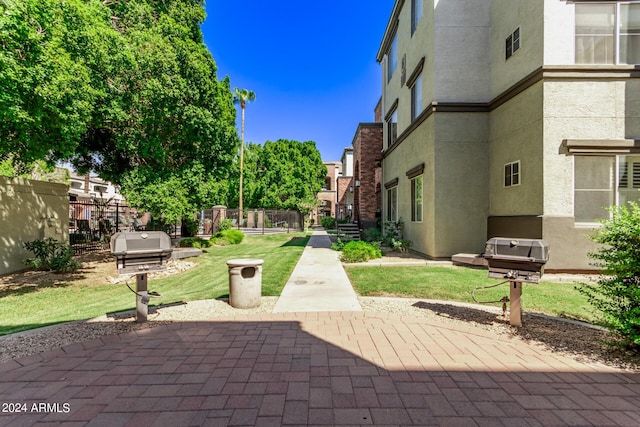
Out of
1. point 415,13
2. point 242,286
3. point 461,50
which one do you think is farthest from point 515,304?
point 415,13

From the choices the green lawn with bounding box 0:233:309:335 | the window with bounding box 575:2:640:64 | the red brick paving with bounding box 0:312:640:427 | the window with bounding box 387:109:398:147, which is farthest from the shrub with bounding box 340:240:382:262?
the window with bounding box 575:2:640:64

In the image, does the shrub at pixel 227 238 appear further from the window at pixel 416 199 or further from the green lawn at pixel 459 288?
the window at pixel 416 199

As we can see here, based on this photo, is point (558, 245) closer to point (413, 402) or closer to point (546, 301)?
point (546, 301)

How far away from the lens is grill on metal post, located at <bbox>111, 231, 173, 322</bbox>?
430cm

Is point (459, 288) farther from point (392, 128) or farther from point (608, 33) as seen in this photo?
point (392, 128)

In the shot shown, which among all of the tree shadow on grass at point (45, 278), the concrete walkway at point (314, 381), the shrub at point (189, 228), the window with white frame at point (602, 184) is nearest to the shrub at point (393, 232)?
the window with white frame at point (602, 184)

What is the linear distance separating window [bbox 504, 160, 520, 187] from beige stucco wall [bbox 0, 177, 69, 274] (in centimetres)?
1624

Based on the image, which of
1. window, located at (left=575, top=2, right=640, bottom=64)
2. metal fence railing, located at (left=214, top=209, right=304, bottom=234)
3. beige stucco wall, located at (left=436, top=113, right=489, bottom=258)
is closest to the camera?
window, located at (left=575, top=2, right=640, bottom=64)

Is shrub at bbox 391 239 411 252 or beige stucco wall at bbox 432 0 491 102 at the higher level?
beige stucco wall at bbox 432 0 491 102

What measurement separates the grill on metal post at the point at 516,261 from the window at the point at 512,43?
318 inches

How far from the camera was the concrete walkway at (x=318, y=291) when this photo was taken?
5.42m

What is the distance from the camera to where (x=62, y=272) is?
30.0 feet

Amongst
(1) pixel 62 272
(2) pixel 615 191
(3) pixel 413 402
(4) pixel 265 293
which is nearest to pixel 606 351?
(3) pixel 413 402

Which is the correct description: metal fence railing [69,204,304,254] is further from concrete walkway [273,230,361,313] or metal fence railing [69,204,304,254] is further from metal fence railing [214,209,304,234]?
concrete walkway [273,230,361,313]
